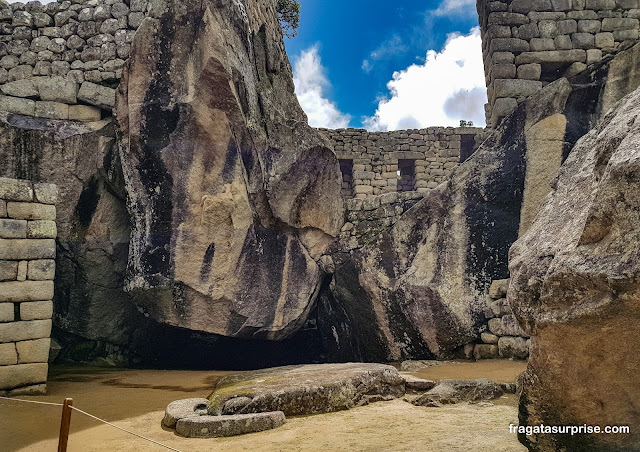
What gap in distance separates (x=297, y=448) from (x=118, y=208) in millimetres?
5571

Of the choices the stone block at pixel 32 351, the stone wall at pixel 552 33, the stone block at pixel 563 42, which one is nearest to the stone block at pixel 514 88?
the stone wall at pixel 552 33

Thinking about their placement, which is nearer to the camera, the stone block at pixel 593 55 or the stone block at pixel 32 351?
the stone block at pixel 32 351

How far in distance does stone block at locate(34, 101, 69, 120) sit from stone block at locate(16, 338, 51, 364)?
376 cm

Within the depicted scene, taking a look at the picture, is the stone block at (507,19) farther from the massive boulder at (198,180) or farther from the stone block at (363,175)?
the stone block at (363,175)

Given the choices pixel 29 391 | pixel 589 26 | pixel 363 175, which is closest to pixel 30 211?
pixel 29 391

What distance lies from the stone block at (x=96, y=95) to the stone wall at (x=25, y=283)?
8.22 ft

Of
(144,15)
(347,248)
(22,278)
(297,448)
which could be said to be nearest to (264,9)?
(144,15)

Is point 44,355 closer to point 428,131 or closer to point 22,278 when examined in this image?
point 22,278

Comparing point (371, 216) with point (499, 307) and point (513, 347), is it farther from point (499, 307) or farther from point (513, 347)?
point (513, 347)

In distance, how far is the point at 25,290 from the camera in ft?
16.8

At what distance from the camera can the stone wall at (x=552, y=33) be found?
7.84 meters

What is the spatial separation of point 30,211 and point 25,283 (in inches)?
30.2

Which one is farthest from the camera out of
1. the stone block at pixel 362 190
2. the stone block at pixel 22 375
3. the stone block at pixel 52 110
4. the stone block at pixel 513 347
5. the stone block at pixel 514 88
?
the stone block at pixel 362 190
